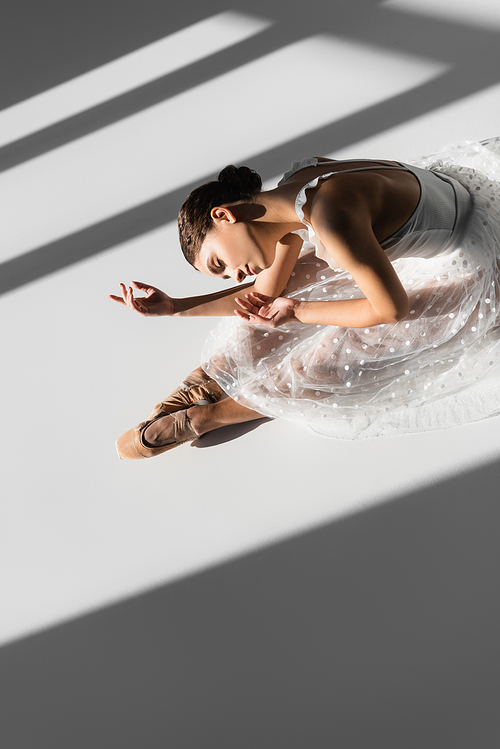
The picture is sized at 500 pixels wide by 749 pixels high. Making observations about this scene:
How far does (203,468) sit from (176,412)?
7.2 inches

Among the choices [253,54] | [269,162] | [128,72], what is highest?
[128,72]

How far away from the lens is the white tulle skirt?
134 centimetres

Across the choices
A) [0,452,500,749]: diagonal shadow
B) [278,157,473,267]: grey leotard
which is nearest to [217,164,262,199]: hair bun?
[278,157,473,267]: grey leotard

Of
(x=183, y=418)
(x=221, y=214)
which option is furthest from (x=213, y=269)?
(x=183, y=418)

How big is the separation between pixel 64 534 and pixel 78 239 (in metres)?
0.99

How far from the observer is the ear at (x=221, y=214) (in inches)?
45.3

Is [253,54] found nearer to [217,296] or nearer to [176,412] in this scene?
[217,296]

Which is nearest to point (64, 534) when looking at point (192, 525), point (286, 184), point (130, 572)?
point (130, 572)

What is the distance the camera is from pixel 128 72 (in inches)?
85.2

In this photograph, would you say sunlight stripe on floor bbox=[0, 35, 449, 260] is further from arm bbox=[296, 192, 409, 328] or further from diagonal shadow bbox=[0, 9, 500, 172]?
arm bbox=[296, 192, 409, 328]

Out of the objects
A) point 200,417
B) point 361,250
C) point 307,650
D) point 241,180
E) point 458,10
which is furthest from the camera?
point 458,10

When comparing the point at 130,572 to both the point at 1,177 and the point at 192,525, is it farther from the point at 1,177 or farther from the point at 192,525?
the point at 1,177

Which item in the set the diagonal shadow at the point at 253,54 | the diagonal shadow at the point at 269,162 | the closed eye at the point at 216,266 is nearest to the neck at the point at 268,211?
the closed eye at the point at 216,266

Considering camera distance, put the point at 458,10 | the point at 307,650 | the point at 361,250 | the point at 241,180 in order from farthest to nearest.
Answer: the point at 458,10, the point at 307,650, the point at 241,180, the point at 361,250
